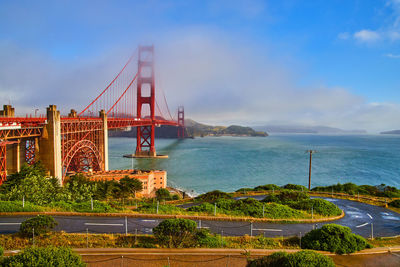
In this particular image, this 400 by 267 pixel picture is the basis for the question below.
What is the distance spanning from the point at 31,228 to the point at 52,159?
1557 cm

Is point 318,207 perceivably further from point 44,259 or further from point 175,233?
point 44,259

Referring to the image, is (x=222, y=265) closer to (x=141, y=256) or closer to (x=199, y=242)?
(x=199, y=242)

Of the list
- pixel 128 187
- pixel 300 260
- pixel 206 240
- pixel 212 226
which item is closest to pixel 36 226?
pixel 206 240

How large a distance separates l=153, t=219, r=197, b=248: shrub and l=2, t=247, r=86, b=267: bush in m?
2.43

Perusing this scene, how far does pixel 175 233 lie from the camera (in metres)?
6.94

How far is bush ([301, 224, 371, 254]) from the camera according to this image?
6.86 m

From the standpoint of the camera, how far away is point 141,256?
20.8 feet

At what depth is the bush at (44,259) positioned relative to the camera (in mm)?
4457

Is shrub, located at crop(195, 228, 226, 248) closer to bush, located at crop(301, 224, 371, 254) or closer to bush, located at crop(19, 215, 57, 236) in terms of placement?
bush, located at crop(301, 224, 371, 254)

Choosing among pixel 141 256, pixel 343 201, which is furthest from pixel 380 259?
pixel 343 201

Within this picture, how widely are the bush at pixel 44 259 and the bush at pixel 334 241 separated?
565 cm

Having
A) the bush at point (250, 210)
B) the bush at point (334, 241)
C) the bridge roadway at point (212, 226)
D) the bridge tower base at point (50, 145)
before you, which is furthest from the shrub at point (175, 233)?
the bridge tower base at point (50, 145)

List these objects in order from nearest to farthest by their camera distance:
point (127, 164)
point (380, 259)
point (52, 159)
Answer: point (380, 259), point (52, 159), point (127, 164)

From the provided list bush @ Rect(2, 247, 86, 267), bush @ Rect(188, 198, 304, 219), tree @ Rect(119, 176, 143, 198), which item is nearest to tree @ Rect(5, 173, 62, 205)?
tree @ Rect(119, 176, 143, 198)
